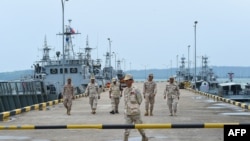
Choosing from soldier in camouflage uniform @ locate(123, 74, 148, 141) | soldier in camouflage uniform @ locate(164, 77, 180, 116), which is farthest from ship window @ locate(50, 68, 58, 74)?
soldier in camouflage uniform @ locate(123, 74, 148, 141)

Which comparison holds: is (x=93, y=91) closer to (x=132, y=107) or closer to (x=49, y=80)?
(x=132, y=107)

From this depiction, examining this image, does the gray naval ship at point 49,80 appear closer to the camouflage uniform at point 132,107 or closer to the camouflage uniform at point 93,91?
the camouflage uniform at point 93,91

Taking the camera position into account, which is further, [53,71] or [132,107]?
[53,71]

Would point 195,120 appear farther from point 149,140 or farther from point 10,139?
point 10,139

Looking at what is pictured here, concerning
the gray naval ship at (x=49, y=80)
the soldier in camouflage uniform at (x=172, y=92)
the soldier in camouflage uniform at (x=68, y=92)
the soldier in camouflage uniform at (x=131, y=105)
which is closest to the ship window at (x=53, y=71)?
the gray naval ship at (x=49, y=80)

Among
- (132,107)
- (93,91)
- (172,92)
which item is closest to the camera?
(132,107)

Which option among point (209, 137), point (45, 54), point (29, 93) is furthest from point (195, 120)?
point (45, 54)

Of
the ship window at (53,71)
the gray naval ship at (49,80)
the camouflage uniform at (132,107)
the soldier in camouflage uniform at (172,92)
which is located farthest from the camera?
the ship window at (53,71)

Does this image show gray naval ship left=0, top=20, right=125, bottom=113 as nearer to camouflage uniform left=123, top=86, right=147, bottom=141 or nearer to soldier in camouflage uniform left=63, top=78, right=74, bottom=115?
soldier in camouflage uniform left=63, top=78, right=74, bottom=115

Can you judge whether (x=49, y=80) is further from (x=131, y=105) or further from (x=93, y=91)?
(x=131, y=105)

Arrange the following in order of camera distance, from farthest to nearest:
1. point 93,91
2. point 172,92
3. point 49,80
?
point 49,80 < point 93,91 < point 172,92

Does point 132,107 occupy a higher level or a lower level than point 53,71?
lower

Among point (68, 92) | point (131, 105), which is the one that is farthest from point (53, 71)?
point (131, 105)

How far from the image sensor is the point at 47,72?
191ft
